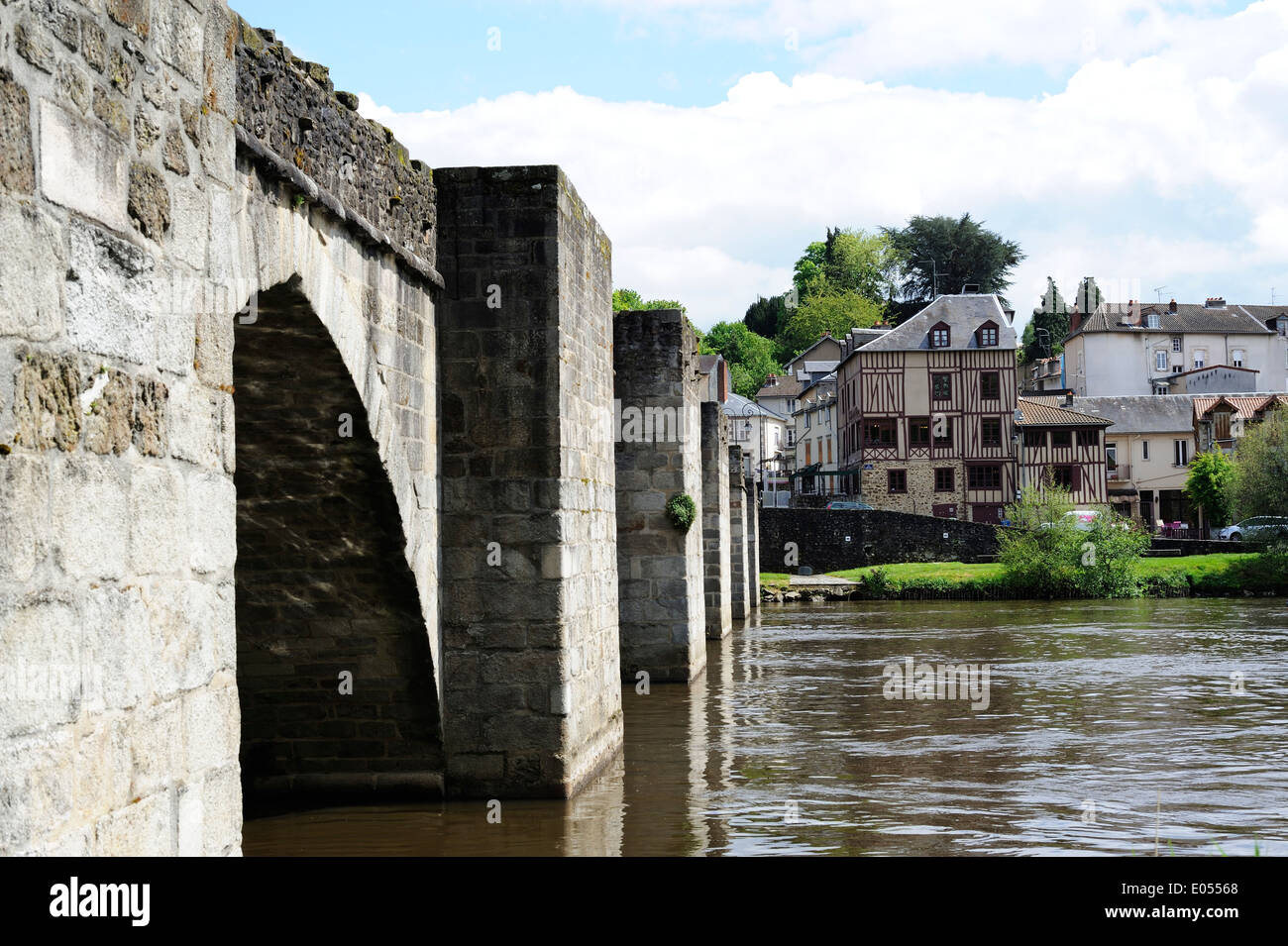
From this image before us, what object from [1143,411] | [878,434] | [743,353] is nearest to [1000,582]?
[878,434]

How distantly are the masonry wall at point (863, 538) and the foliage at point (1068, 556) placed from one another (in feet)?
16.9

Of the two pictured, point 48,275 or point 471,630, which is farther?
point 471,630

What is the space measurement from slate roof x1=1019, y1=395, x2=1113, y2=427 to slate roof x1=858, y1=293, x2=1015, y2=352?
2992 millimetres

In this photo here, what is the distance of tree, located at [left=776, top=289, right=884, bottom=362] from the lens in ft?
254

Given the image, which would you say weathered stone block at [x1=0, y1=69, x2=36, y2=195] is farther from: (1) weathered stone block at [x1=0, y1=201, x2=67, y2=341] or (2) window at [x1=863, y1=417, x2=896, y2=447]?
(2) window at [x1=863, y1=417, x2=896, y2=447]

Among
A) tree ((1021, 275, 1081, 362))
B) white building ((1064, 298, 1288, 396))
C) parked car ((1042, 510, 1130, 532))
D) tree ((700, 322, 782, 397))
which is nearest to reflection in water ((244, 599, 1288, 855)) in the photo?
parked car ((1042, 510, 1130, 532))

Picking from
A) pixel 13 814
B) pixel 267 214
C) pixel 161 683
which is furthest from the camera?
pixel 267 214

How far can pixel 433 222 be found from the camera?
8.93 meters

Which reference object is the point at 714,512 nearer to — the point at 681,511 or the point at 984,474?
the point at 681,511

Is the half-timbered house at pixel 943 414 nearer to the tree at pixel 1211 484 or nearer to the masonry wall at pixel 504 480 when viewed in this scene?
the tree at pixel 1211 484

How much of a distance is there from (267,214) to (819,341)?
227 feet

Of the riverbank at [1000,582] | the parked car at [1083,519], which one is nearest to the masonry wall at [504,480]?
the riverbank at [1000,582]

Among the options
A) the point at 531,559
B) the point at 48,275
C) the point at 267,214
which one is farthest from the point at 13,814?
the point at 531,559
